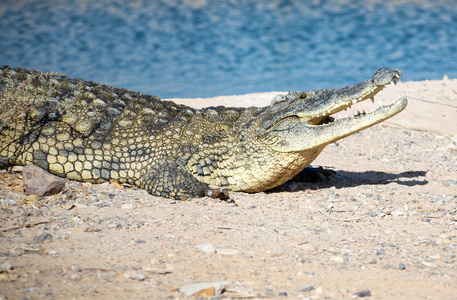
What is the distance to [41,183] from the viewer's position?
201 inches

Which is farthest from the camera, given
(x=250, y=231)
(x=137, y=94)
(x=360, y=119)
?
(x=137, y=94)

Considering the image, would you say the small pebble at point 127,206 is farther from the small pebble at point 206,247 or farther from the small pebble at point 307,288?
the small pebble at point 307,288

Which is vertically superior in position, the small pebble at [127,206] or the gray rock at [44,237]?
the small pebble at [127,206]

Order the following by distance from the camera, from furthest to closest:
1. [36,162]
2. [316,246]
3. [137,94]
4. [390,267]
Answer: [137,94] < [36,162] < [316,246] < [390,267]

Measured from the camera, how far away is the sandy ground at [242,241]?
125 inches

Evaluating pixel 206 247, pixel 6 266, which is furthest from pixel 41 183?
pixel 206 247

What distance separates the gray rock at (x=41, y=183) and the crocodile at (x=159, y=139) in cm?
72

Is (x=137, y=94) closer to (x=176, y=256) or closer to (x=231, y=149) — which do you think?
(x=231, y=149)

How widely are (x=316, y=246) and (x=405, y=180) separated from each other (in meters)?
3.47

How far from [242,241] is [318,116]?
7.50ft

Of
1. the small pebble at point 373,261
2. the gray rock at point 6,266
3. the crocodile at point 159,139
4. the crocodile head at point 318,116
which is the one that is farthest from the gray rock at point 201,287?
the crocodile head at point 318,116

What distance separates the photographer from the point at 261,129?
6.08 metres

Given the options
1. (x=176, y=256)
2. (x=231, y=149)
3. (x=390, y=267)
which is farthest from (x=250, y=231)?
(x=231, y=149)

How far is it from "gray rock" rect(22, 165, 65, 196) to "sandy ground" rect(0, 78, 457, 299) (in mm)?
104
